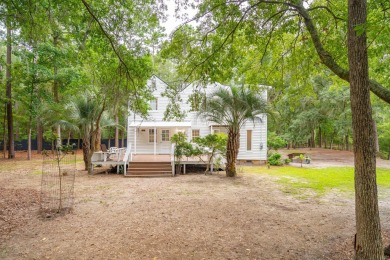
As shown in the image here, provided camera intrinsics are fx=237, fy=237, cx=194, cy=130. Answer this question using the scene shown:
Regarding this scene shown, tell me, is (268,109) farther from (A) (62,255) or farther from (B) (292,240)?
(A) (62,255)

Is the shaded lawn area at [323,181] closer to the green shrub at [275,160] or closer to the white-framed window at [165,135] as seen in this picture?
the green shrub at [275,160]

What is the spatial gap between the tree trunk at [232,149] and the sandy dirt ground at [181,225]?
2826 millimetres

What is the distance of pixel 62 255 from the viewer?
387 centimetres

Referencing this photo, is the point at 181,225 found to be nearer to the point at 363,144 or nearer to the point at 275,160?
the point at 363,144

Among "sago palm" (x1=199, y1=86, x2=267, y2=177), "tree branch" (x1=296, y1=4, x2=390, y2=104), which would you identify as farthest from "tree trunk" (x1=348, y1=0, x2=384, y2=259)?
"sago palm" (x1=199, y1=86, x2=267, y2=177)

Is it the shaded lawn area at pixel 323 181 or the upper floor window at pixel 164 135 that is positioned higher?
the upper floor window at pixel 164 135

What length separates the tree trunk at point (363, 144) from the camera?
3.25 metres

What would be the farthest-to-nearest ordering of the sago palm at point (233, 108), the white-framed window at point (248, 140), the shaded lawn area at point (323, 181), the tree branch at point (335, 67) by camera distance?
the white-framed window at point (248, 140), the sago palm at point (233, 108), the shaded lawn area at point (323, 181), the tree branch at point (335, 67)

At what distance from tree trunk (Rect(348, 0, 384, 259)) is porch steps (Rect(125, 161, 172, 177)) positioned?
934 centimetres

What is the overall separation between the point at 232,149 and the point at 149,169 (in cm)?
440

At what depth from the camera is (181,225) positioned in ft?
17.3

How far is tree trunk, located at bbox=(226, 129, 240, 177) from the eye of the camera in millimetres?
11445

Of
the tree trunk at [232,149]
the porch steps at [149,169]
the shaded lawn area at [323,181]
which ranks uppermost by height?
the tree trunk at [232,149]

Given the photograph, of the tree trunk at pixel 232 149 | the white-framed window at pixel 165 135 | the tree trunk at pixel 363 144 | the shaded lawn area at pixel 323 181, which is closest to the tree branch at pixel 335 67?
the tree trunk at pixel 363 144
